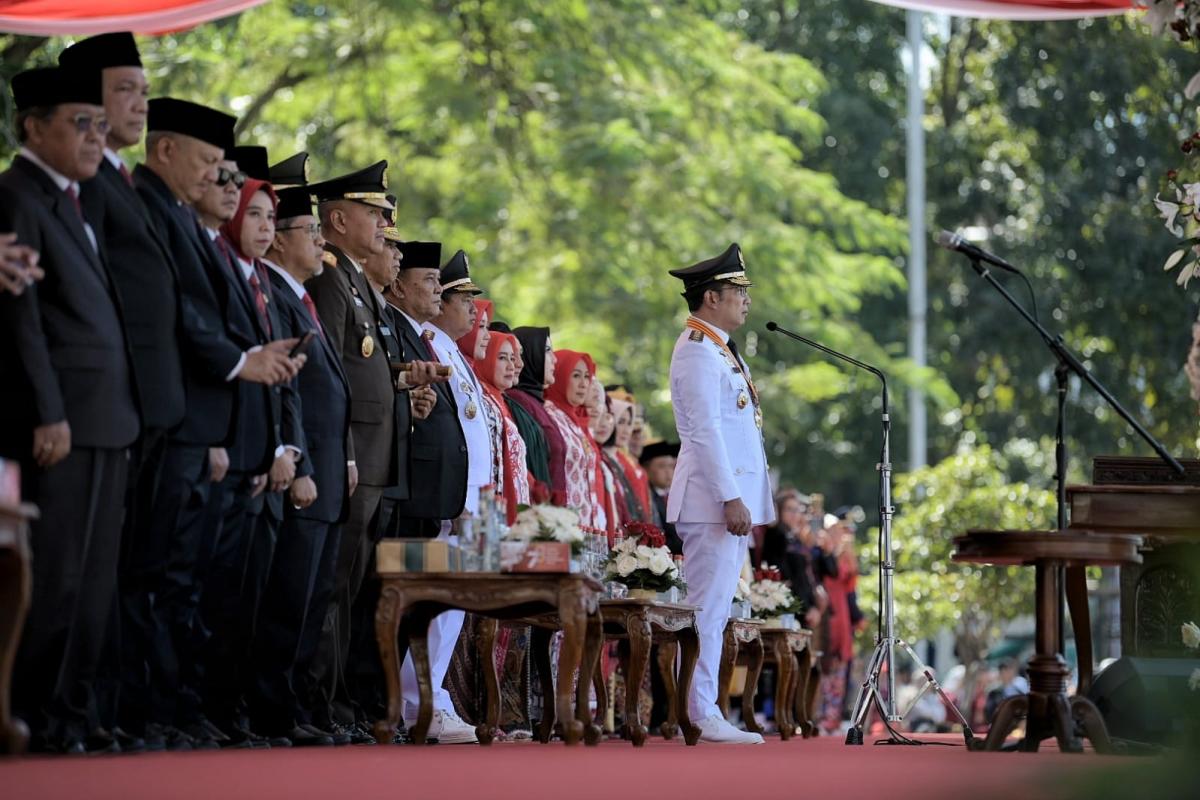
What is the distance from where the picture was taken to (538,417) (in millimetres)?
11117

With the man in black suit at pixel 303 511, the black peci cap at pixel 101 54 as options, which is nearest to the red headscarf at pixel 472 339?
the man in black suit at pixel 303 511

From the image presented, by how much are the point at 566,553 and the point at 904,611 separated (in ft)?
42.9

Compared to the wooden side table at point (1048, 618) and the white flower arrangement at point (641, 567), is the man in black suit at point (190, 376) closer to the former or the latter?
the white flower arrangement at point (641, 567)

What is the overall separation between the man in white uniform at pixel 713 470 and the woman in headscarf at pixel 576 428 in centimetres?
107

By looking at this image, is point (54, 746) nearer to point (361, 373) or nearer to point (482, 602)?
point (482, 602)

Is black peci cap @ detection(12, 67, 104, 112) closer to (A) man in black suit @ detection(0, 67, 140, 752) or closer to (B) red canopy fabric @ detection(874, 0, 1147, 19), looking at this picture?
(A) man in black suit @ detection(0, 67, 140, 752)

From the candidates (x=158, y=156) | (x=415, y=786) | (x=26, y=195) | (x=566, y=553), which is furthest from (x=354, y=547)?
(x=415, y=786)

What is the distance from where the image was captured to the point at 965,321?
30.8 m

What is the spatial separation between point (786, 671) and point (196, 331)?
17.8ft

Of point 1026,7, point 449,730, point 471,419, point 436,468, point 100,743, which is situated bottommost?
point 449,730

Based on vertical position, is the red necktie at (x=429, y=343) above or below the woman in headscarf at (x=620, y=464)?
above

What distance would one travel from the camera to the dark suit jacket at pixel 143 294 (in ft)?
22.6

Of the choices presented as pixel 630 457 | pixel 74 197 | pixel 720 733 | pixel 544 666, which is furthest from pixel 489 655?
pixel 630 457

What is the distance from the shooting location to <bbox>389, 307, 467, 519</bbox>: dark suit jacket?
9320 mm
